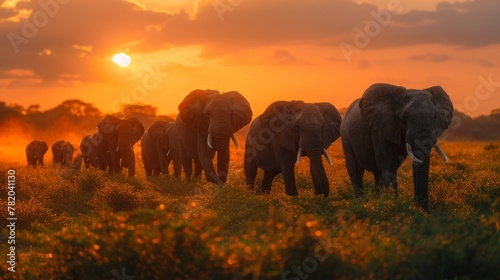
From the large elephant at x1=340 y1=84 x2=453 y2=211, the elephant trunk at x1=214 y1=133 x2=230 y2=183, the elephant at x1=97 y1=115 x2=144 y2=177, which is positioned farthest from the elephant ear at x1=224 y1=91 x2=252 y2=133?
the elephant at x1=97 y1=115 x2=144 y2=177

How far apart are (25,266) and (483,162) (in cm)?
1936

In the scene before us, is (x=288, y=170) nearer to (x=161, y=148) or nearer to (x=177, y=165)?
(x=177, y=165)

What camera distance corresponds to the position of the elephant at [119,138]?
27734 millimetres

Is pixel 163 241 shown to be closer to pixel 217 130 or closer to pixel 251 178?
pixel 217 130

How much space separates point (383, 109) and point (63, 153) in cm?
2773

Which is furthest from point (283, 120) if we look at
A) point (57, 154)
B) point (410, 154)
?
point (57, 154)

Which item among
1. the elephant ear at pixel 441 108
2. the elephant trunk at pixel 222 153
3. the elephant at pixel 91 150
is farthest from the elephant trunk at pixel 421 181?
the elephant at pixel 91 150

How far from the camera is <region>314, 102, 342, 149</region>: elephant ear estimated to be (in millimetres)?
17688

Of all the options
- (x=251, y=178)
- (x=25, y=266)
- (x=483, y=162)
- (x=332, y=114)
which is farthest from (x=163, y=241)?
(x=483, y=162)

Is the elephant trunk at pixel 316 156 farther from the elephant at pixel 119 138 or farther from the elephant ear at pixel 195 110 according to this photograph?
the elephant at pixel 119 138

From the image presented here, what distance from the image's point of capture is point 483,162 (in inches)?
1054

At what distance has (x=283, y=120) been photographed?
17.5 m

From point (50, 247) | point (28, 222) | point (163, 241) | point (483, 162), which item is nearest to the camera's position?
point (163, 241)

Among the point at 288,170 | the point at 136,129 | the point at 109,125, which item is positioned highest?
the point at 109,125
